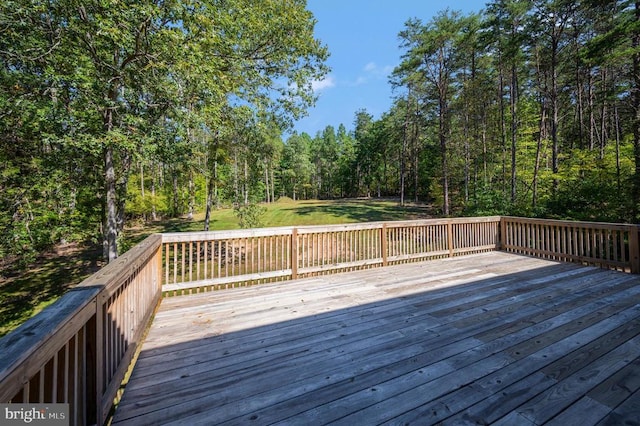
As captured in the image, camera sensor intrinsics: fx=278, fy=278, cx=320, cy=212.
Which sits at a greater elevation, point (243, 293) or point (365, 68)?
point (365, 68)

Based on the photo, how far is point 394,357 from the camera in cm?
224

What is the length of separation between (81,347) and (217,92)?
5.68 metres

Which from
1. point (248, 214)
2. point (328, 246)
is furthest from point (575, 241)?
point (248, 214)

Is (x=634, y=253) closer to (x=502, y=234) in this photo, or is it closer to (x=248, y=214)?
(x=502, y=234)

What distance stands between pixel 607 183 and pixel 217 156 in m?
12.9

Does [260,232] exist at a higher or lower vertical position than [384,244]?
higher

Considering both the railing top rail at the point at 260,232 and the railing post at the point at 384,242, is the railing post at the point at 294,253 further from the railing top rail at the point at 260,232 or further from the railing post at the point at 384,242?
the railing post at the point at 384,242

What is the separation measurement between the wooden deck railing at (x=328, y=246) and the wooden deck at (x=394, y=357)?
470mm

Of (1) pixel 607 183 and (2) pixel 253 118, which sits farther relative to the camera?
(1) pixel 607 183

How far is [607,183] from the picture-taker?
895 cm

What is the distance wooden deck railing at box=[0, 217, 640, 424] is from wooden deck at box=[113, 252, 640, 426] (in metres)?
0.31

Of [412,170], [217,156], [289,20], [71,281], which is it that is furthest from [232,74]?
[412,170]

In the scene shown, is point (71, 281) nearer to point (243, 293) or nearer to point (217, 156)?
point (217, 156)

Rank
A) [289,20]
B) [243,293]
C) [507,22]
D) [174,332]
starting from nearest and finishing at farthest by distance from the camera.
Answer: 1. [174,332]
2. [243,293]
3. [289,20]
4. [507,22]
